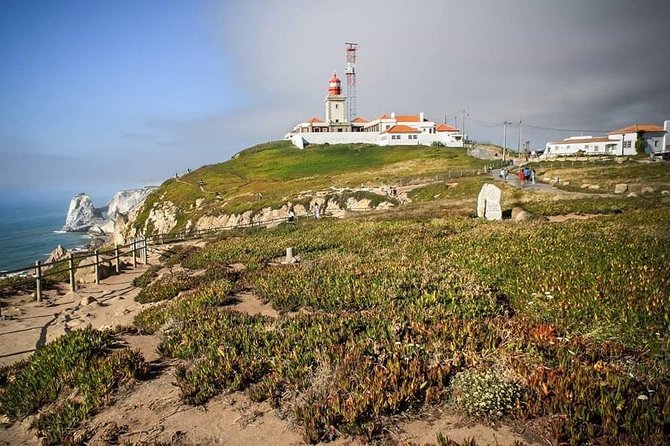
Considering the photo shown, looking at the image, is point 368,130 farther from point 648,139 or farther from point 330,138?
point 648,139

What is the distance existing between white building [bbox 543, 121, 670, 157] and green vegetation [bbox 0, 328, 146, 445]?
323 feet

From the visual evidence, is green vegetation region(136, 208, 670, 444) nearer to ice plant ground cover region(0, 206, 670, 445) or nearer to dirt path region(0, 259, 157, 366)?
ice plant ground cover region(0, 206, 670, 445)

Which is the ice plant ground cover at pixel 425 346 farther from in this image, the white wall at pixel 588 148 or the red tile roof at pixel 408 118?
the red tile roof at pixel 408 118

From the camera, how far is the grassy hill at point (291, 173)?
68.9 meters

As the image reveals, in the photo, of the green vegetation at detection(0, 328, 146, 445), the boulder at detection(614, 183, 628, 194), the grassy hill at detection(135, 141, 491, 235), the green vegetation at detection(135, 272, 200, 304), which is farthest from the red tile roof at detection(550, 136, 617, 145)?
the green vegetation at detection(0, 328, 146, 445)

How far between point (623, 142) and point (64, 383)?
4519 inches

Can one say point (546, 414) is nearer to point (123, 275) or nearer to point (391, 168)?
point (123, 275)

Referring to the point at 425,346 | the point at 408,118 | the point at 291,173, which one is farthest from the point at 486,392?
the point at 408,118

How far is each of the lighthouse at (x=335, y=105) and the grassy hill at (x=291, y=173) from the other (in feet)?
45.7

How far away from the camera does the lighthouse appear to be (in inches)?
5049

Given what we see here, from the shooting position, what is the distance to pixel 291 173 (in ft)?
319

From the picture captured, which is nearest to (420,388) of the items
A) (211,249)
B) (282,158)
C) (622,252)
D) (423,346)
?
(423,346)

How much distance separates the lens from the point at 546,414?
6.12 meters

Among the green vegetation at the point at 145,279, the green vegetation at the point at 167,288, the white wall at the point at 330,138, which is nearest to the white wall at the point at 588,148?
the white wall at the point at 330,138
